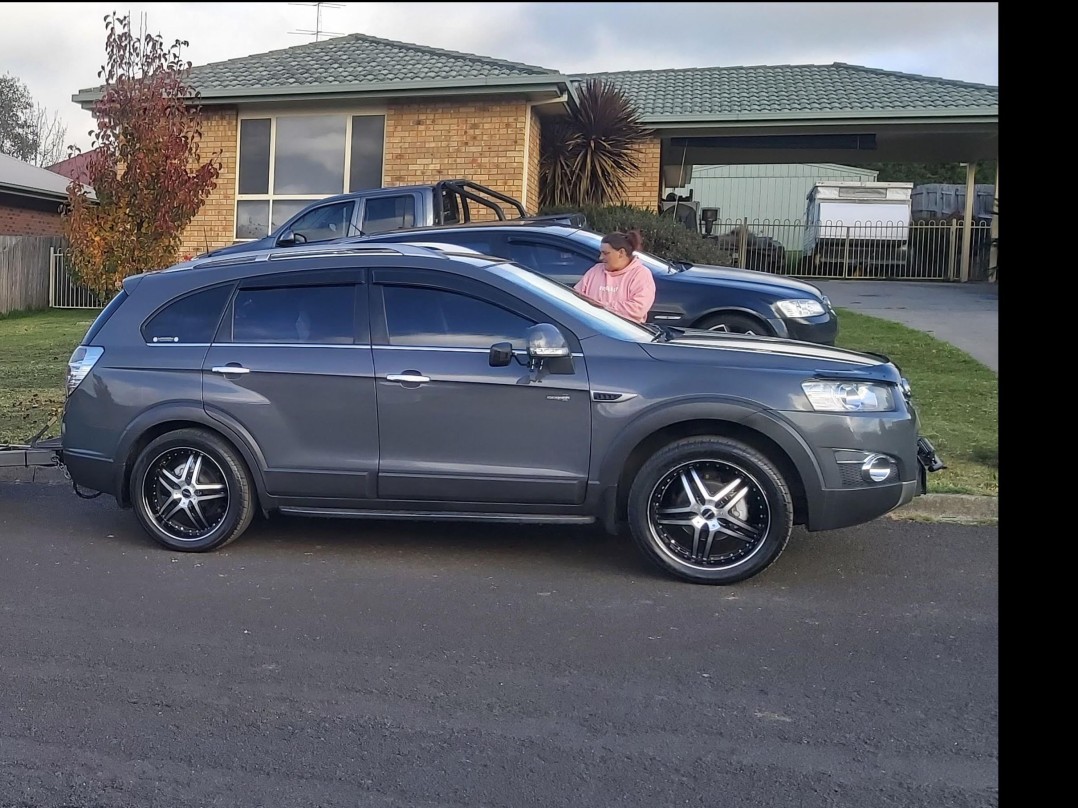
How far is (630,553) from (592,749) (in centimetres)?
260

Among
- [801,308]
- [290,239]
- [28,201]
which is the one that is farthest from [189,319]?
[28,201]

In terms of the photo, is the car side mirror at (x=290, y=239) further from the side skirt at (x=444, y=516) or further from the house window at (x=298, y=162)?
the house window at (x=298, y=162)

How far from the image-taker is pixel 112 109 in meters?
14.7

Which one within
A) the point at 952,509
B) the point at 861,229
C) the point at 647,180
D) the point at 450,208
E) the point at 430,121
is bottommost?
the point at 952,509

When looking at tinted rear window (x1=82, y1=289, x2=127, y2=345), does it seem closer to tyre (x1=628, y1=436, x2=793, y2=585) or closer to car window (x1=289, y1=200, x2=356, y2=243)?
tyre (x1=628, y1=436, x2=793, y2=585)

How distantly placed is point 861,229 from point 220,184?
39.5 feet

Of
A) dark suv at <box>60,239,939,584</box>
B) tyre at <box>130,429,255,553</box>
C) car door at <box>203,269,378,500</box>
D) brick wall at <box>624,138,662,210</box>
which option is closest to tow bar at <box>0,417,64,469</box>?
dark suv at <box>60,239,939,584</box>

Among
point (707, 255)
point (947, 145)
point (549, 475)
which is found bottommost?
point (549, 475)

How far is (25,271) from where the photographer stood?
70.4 ft

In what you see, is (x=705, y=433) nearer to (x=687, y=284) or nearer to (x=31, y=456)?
(x=31, y=456)

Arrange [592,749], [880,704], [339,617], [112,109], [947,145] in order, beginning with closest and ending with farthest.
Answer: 1. [592,749]
2. [880,704]
3. [339,617]
4. [112,109]
5. [947,145]

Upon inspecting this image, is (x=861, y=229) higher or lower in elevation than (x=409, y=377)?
higher
